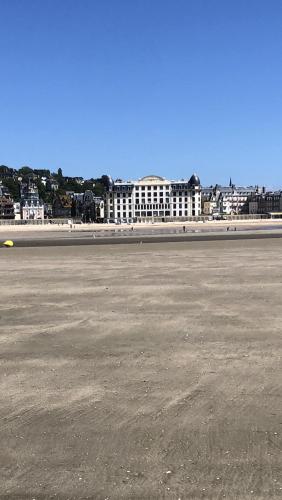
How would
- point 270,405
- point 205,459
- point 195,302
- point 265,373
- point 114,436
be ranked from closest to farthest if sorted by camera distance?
point 205,459 → point 114,436 → point 270,405 → point 265,373 → point 195,302

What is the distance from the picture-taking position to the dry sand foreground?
17.1 feet

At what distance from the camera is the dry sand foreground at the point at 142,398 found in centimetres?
520

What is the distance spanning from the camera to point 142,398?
737cm

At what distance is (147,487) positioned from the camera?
5.04 meters

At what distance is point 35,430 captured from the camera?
20.8ft

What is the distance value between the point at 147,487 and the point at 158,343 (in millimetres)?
5513

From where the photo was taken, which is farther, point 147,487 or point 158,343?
point 158,343

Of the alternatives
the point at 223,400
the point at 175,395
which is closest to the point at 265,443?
the point at 223,400

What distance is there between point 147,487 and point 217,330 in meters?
6.78

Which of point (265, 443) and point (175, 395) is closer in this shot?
point (265, 443)

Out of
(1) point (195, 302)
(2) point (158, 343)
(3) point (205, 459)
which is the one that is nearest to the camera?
(3) point (205, 459)

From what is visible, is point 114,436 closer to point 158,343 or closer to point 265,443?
point 265,443

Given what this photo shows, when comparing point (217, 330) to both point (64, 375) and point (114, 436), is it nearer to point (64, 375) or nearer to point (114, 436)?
point (64, 375)

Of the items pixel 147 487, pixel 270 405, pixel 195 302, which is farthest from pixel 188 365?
pixel 195 302
